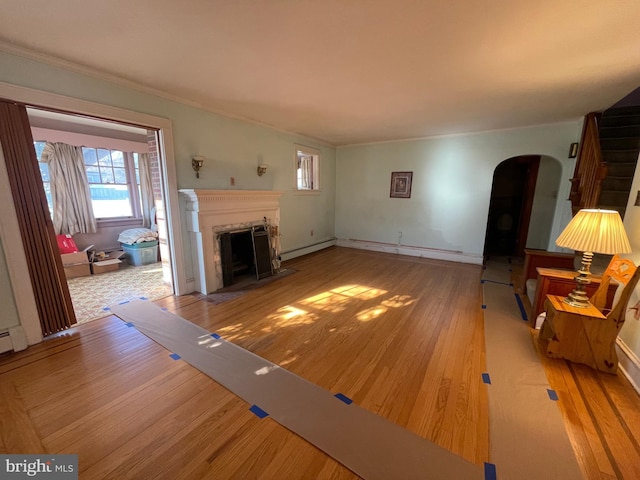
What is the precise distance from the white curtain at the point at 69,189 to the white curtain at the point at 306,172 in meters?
4.03

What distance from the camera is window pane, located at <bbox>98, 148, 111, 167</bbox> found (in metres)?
4.87

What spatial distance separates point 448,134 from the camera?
4809mm

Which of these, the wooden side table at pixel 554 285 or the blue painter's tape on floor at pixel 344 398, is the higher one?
the wooden side table at pixel 554 285

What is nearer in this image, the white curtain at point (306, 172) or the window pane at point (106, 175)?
the window pane at point (106, 175)

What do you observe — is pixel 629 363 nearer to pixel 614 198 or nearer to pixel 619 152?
pixel 614 198

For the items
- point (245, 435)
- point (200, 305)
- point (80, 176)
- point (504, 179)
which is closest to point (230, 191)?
point (200, 305)

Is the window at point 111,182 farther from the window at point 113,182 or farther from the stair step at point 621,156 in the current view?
the stair step at point 621,156

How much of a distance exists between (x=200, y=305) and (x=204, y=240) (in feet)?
2.79

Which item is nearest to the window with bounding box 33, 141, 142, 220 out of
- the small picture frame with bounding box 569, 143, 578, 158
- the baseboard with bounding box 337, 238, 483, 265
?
the baseboard with bounding box 337, 238, 483, 265

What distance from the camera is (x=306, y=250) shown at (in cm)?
564

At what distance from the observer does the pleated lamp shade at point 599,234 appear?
5.96ft

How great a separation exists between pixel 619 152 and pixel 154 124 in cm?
582

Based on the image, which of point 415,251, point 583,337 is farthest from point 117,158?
point 583,337

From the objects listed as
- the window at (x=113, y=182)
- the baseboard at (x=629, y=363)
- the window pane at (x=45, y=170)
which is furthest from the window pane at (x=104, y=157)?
the baseboard at (x=629, y=363)
